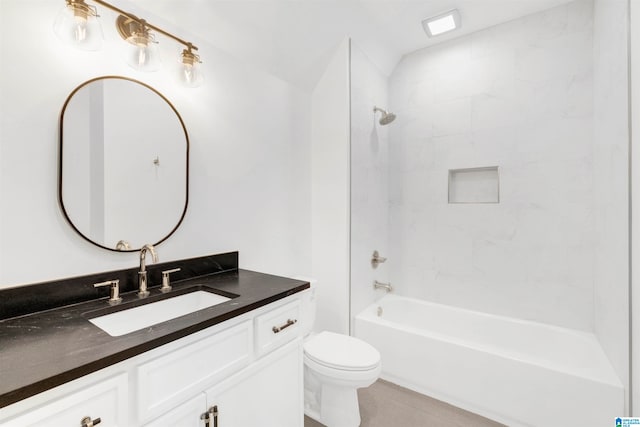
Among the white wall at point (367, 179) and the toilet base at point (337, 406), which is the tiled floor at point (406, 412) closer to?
the toilet base at point (337, 406)

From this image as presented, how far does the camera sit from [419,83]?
267cm

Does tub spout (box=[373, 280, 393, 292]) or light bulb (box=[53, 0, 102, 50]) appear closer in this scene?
light bulb (box=[53, 0, 102, 50])

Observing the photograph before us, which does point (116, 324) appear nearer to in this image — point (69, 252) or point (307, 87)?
point (69, 252)

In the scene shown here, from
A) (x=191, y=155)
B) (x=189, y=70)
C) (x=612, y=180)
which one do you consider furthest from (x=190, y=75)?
(x=612, y=180)

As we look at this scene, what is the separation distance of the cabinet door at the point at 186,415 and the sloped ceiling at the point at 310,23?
1709mm

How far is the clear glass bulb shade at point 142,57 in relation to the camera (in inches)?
50.1

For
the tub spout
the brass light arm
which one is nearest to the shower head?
the tub spout

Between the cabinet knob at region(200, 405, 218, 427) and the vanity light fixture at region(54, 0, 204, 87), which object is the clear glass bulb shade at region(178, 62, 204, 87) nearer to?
the vanity light fixture at region(54, 0, 204, 87)

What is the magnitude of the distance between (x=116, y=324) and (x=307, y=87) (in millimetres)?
2027

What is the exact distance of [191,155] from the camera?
159 cm

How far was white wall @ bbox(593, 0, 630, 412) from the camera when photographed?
146cm

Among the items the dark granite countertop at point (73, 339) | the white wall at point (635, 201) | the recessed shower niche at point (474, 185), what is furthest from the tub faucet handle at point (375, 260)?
the white wall at point (635, 201)

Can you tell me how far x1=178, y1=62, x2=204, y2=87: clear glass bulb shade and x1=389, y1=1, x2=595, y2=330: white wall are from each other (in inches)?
75.2

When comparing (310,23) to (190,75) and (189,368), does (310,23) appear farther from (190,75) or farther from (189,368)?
(189,368)
